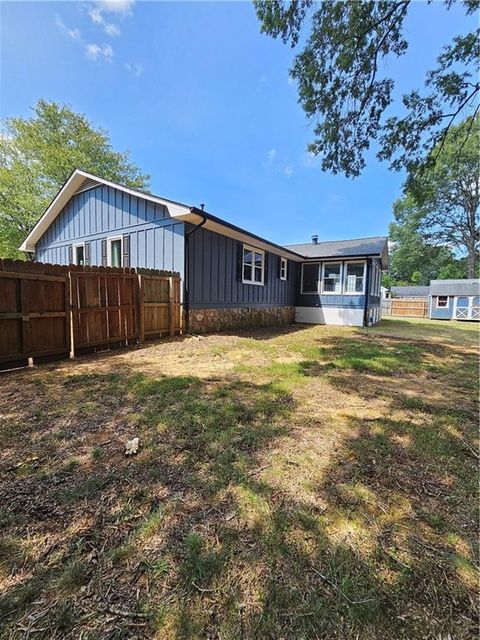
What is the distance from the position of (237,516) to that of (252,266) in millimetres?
9590

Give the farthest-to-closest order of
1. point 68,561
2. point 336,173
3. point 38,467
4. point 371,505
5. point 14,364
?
point 336,173
point 14,364
point 38,467
point 371,505
point 68,561

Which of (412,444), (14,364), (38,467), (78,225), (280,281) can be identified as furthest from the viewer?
(280,281)

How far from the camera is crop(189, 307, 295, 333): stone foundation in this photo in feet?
27.4

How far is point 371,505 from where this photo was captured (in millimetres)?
1707

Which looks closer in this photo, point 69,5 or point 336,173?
point 336,173

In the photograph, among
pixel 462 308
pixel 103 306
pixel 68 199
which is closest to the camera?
pixel 103 306

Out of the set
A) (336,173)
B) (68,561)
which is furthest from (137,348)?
(336,173)

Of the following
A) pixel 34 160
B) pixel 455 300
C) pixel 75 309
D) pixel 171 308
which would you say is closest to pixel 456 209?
pixel 455 300

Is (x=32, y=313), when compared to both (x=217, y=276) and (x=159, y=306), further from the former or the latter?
(x=217, y=276)

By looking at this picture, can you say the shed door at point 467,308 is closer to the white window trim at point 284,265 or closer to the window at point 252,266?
the white window trim at point 284,265

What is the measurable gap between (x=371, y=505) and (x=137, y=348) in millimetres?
5436

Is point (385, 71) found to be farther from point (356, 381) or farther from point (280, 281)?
point (280, 281)

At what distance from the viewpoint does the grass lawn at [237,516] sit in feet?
3.64

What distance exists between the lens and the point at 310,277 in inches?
546
